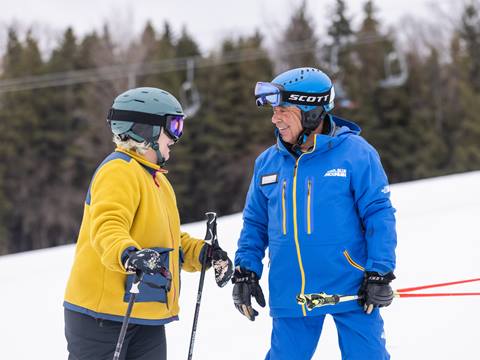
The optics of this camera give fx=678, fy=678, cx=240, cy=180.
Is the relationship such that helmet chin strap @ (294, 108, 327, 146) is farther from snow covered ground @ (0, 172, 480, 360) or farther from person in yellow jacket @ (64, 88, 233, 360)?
snow covered ground @ (0, 172, 480, 360)

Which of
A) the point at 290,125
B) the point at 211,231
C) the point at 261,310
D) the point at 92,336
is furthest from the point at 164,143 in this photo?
the point at 261,310

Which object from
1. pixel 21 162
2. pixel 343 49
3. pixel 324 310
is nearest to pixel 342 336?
pixel 324 310

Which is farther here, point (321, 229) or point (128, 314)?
point (321, 229)

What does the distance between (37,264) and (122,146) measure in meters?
5.18

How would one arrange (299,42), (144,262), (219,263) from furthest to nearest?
(299,42)
(219,263)
(144,262)

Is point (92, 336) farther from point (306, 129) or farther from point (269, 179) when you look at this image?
point (306, 129)

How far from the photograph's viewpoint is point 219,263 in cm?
327

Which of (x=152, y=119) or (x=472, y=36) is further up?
(x=472, y=36)

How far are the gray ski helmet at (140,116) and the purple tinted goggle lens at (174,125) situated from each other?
1cm

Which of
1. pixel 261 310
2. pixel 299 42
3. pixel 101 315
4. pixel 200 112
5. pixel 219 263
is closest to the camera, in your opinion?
pixel 101 315

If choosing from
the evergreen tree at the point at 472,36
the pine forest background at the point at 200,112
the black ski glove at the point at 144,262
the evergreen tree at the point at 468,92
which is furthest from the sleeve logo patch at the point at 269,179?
the evergreen tree at the point at 472,36

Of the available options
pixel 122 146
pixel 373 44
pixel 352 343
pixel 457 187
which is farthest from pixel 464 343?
pixel 373 44

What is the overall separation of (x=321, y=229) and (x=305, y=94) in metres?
0.65

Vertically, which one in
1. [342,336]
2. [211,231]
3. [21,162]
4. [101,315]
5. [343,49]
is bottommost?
[21,162]
